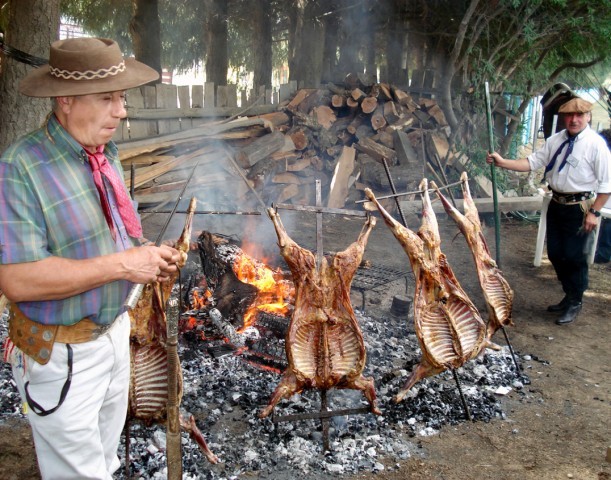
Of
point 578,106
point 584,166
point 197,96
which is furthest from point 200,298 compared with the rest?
point 197,96

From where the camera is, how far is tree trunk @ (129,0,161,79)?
12055mm

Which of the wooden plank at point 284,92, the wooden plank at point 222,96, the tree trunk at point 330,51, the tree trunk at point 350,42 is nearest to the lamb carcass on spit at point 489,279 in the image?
the wooden plank at point 222,96

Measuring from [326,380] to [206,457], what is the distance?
1.03m

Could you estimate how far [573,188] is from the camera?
6.34m

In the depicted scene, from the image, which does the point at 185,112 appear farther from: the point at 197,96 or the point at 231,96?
the point at 231,96

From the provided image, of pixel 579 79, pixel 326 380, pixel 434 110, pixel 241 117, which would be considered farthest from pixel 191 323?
pixel 579 79

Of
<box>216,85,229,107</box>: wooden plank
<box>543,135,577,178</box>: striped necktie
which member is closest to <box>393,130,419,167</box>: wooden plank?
<box>216,85,229,107</box>: wooden plank

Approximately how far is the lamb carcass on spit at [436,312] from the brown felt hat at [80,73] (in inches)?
87.0

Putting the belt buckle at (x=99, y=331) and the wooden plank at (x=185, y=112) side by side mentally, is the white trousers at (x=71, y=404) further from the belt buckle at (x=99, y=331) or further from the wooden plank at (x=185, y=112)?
the wooden plank at (x=185, y=112)

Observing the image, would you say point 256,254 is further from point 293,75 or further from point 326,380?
point 293,75

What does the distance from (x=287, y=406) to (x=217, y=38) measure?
40.0 ft

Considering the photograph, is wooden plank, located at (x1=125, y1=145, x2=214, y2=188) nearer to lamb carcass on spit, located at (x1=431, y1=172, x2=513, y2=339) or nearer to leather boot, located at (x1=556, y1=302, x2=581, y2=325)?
lamb carcass on spit, located at (x1=431, y1=172, x2=513, y2=339)

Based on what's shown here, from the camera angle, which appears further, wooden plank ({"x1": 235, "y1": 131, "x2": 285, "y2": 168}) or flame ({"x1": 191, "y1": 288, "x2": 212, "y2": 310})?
wooden plank ({"x1": 235, "y1": 131, "x2": 285, "y2": 168})

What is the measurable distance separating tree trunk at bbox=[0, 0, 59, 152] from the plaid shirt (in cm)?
411
